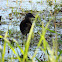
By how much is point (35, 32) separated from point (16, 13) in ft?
4.82

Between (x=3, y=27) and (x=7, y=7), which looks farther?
(x=7, y=7)

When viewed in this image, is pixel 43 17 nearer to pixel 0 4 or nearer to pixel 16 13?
pixel 16 13

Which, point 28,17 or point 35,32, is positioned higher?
point 28,17

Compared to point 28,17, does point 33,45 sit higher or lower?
lower

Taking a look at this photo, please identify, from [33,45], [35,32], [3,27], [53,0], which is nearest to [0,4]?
[53,0]

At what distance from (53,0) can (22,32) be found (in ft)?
11.0

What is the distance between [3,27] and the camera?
405cm

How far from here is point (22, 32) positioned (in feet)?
11.5

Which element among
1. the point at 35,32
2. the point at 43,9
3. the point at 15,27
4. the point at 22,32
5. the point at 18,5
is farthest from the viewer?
the point at 18,5

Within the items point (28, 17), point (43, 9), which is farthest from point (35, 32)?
point (43, 9)

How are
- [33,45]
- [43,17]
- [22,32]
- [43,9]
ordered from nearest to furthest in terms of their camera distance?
[33,45]
[22,32]
[43,17]
[43,9]

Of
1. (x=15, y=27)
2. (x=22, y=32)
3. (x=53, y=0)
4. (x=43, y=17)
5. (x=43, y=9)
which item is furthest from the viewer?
(x=53, y=0)

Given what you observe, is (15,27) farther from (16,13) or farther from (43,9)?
(43,9)

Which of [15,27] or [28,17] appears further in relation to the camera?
[15,27]
